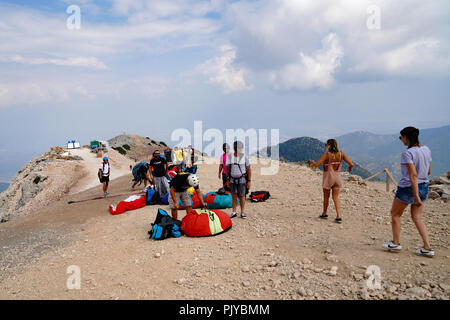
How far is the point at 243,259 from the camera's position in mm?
5641

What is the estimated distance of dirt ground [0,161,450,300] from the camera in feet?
14.6

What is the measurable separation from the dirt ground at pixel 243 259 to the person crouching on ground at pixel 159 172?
4.19 ft

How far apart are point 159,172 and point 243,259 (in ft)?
18.0

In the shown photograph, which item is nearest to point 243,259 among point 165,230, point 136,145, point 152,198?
point 165,230

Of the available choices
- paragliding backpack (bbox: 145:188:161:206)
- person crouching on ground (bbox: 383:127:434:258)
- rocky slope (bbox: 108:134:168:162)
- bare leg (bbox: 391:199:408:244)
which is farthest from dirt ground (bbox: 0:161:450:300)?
rocky slope (bbox: 108:134:168:162)

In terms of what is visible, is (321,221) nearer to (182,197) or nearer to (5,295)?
(182,197)

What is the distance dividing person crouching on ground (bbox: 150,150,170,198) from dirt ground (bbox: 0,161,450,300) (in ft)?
4.19

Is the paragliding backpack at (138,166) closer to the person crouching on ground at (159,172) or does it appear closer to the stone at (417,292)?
the person crouching on ground at (159,172)

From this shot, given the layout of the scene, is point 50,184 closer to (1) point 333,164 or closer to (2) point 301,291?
(1) point 333,164

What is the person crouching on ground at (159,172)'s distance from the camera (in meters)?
10.1

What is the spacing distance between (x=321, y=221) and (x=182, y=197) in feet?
12.6

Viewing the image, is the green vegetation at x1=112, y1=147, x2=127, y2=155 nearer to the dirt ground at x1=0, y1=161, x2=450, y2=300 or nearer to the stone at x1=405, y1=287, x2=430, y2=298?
the dirt ground at x1=0, y1=161, x2=450, y2=300

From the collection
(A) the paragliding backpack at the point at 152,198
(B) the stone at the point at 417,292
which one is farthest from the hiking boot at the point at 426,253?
(A) the paragliding backpack at the point at 152,198

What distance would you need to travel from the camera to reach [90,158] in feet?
102
